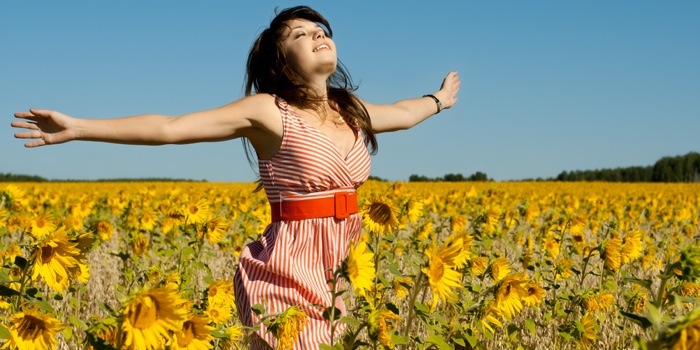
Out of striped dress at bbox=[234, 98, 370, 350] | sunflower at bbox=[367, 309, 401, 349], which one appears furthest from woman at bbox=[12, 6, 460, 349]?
sunflower at bbox=[367, 309, 401, 349]

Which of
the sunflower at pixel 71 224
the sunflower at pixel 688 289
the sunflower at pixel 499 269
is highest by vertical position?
the sunflower at pixel 71 224

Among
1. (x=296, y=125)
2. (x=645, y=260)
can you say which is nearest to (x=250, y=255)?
(x=296, y=125)

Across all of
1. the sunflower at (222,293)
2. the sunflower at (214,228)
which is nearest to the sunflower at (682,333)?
the sunflower at (222,293)

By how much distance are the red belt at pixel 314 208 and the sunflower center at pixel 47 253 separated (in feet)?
3.65

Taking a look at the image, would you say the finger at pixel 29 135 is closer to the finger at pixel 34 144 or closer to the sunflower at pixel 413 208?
the finger at pixel 34 144

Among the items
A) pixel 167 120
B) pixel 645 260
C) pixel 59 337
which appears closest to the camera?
pixel 167 120

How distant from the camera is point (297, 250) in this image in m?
3.31

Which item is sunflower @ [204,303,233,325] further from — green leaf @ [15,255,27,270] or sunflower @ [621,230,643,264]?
sunflower @ [621,230,643,264]

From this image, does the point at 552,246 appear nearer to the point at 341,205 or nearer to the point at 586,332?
the point at 586,332

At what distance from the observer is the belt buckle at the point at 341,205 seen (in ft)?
11.1

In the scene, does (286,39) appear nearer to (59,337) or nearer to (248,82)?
(248,82)

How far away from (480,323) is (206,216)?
2277mm

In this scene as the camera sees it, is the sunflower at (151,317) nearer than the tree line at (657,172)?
Yes

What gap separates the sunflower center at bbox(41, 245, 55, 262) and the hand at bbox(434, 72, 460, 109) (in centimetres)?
262
